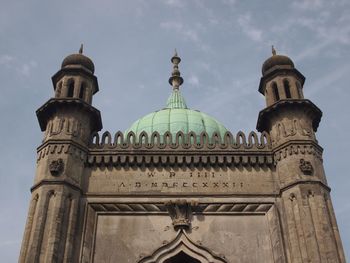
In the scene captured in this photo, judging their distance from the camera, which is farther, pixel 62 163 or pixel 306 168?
pixel 62 163

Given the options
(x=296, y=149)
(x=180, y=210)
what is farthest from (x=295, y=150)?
(x=180, y=210)

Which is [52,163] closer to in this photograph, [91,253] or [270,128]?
[91,253]

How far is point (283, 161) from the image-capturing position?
18.6 meters

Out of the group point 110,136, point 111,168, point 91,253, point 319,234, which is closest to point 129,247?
point 91,253

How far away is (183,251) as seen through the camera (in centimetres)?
1694

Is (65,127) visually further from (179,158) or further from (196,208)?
(196,208)

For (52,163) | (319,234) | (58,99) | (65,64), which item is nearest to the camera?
(319,234)

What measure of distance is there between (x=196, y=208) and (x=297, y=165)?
4019 mm

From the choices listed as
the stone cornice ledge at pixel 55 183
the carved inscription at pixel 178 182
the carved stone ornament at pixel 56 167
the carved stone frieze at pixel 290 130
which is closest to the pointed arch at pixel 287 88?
the carved stone frieze at pixel 290 130

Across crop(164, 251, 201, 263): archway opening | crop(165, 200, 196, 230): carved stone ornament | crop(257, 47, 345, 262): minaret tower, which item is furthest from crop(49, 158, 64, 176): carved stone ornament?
crop(257, 47, 345, 262): minaret tower

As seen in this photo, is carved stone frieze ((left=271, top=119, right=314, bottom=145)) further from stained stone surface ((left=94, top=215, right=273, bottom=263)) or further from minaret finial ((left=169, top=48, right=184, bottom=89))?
minaret finial ((left=169, top=48, right=184, bottom=89))

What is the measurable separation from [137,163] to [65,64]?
5.74 m

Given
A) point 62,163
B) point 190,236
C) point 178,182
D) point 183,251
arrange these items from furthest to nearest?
point 178,182 < point 62,163 < point 190,236 < point 183,251

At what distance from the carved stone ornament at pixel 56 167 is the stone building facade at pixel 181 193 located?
0.12 feet
